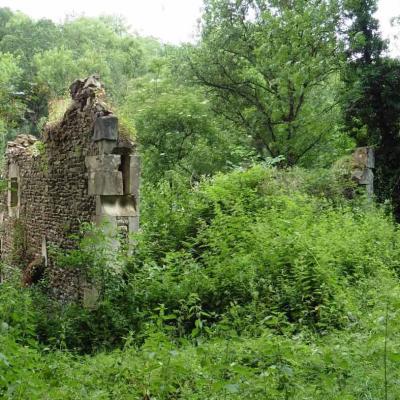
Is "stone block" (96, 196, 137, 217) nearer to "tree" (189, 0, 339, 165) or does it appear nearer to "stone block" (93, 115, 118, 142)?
"stone block" (93, 115, 118, 142)

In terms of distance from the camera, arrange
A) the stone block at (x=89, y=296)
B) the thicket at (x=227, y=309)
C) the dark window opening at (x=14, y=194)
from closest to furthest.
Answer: the thicket at (x=227, y=309), the stone block at (x=89, y=296), the dark window opening at (x=14, y=194)

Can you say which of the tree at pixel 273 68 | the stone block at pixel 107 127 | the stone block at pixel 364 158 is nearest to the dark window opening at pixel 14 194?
the stone block at pixel 107 127

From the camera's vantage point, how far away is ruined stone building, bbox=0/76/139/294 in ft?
29.1

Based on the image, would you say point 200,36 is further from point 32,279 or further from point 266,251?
point 266,251

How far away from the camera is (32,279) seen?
1126 cm

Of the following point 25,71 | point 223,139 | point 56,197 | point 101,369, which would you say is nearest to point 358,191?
point 223,139

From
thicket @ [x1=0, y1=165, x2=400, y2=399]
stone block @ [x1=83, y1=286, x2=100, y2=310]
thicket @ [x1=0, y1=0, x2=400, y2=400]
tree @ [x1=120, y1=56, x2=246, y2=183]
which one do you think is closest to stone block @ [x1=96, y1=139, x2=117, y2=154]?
thicket @ [x1=0, y1=0, x2=400, y2=400]

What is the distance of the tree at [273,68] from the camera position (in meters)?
16.7

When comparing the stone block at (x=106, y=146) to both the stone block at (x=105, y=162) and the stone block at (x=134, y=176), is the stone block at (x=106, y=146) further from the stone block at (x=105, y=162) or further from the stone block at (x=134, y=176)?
the stone block at (x=134, y=176)

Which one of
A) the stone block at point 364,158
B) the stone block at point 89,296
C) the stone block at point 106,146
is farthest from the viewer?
the stone block at point 364,158

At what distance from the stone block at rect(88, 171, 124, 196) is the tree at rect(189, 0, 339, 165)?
902 centimetres

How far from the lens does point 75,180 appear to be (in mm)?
9734

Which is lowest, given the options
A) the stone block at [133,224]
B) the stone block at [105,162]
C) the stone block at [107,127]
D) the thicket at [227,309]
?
the thicket at [227,309]

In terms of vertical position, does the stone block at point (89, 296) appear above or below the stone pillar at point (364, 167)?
below
